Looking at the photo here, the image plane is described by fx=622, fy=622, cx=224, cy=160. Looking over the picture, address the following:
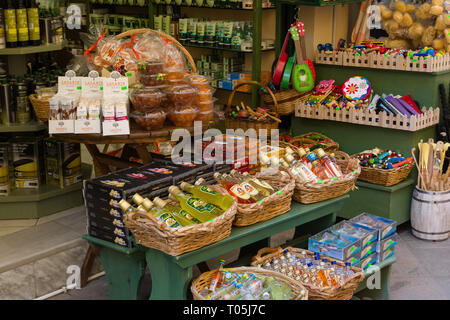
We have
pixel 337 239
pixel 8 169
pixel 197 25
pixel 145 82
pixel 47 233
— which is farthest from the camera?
pixel 197 25

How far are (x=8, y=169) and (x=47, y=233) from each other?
62cm

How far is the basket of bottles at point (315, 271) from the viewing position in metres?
3.05

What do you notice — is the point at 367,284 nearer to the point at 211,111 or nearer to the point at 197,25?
the point at 211,111

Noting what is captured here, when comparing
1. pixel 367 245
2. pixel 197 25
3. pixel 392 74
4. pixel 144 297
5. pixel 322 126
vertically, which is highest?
pixel 197 25

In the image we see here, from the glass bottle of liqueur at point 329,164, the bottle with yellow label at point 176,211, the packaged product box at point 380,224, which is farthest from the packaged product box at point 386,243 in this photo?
the bottle with yellow label at point 176,211

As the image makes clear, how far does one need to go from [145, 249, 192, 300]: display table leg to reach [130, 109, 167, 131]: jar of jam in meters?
0.83

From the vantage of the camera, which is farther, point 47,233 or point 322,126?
point 322,126

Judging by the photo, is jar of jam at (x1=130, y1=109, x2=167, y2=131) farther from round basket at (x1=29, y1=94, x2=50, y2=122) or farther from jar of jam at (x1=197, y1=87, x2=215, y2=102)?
round basket at (x1=29, y1=94, x2=50, y2=122)

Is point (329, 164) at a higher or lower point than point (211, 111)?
lower

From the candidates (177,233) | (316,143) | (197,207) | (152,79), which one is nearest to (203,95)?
(152,79)

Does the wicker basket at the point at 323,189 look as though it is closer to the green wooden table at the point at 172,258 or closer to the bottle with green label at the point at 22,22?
the green wooden table at the point at 172,258

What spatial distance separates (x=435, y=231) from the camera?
4.64m

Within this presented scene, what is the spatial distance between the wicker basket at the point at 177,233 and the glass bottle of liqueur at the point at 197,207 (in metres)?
0.07

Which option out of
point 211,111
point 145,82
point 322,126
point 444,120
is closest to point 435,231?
point 444,120
